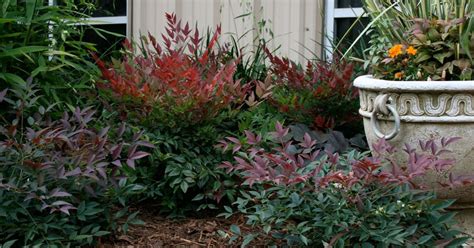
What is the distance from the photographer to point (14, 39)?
15.0 feet

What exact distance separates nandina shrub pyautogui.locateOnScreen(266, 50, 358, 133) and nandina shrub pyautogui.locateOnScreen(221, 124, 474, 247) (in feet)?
3.05

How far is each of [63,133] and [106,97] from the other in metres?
0.70

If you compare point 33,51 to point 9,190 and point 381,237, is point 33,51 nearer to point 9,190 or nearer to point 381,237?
point 9,190

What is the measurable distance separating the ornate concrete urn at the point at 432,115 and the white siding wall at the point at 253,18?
1.74 metres

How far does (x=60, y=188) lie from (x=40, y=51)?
1547 mm

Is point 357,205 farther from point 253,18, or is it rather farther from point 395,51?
point 253,18

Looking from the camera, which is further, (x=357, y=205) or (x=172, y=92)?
(x=172, y=92)

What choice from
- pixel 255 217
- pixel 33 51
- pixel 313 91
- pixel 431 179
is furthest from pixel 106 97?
pixel 431 179

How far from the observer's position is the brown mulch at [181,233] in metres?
3.45

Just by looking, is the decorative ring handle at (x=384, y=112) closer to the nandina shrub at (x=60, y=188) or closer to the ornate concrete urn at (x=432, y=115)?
the ornate concrete urn at (x=432, y=115)

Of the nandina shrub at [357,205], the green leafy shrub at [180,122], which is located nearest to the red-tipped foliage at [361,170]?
the nandina shrub at [357,205]

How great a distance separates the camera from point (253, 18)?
18.5 ft

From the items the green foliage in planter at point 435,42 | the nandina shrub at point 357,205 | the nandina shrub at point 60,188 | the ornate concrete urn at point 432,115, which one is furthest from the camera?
the green foliage in planter at point 435,42

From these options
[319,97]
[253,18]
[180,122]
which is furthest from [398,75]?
[253,18]
